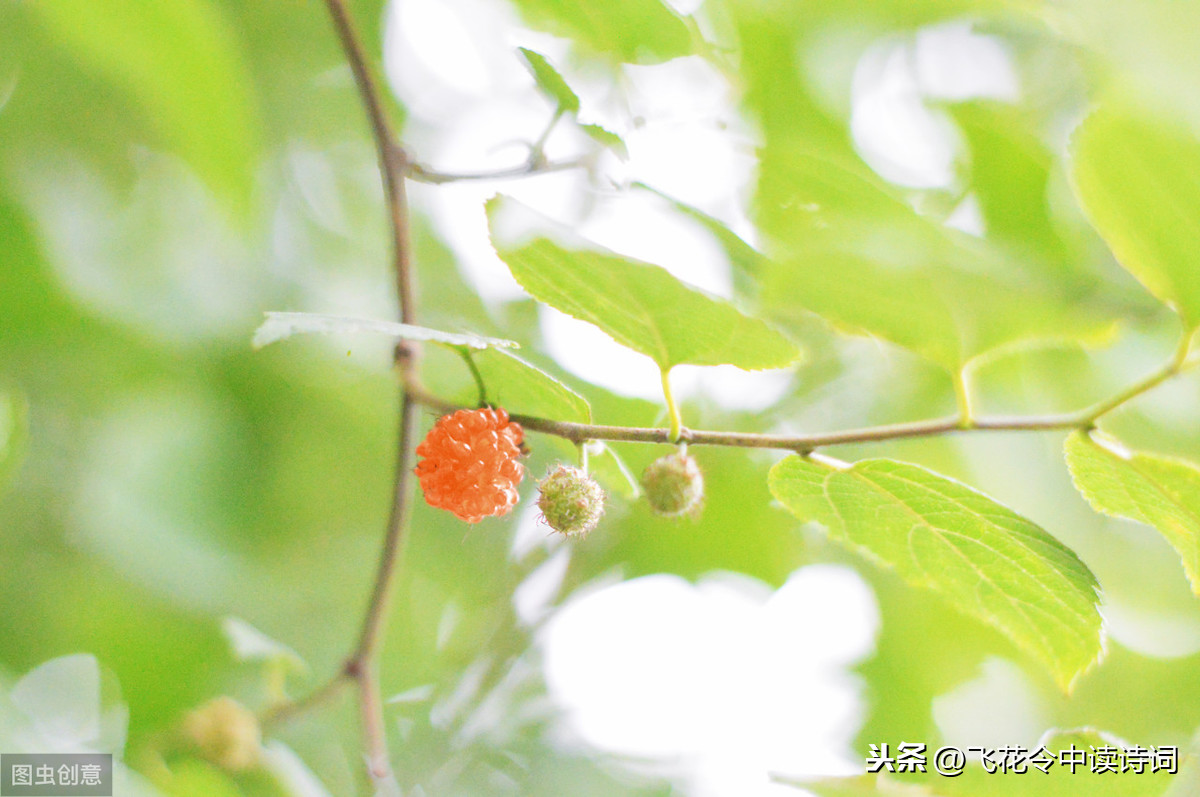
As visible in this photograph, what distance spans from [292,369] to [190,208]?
573 millimetres

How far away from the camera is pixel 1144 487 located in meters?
1.03

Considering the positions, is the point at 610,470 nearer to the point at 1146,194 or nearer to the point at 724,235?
the point at 724,235

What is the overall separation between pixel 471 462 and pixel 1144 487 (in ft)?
2.49

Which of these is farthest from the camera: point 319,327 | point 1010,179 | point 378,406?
point 378,406

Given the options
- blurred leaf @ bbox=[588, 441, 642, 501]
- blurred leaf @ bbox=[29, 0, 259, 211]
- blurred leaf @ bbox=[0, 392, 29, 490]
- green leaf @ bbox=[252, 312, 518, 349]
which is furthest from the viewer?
blurred leaf @ bbox=[0, 392, 29, 490]

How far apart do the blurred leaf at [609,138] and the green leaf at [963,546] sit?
1.61 feet

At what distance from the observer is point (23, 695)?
1.98 meters

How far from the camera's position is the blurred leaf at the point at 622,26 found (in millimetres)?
1284

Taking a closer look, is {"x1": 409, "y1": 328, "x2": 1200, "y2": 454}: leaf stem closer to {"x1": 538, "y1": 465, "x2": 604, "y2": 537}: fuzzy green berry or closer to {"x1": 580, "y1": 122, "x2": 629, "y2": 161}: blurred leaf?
{"x1": 538, "y1": 465, "x2": 604, "y2": 537}: fuzzy green berry

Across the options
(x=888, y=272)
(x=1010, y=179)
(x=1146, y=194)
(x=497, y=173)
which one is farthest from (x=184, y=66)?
(x=1010, y=179)

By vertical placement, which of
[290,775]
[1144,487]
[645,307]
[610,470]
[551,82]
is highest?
[551,82]

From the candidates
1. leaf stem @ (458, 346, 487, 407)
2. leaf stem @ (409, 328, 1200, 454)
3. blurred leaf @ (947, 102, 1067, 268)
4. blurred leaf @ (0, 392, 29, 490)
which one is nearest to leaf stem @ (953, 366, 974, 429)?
leaf stem @ (409, 328, 1200, 454)

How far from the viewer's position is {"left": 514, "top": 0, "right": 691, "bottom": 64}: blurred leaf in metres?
1.28

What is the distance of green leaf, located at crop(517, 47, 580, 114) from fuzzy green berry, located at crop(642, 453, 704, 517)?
0.56 metres
